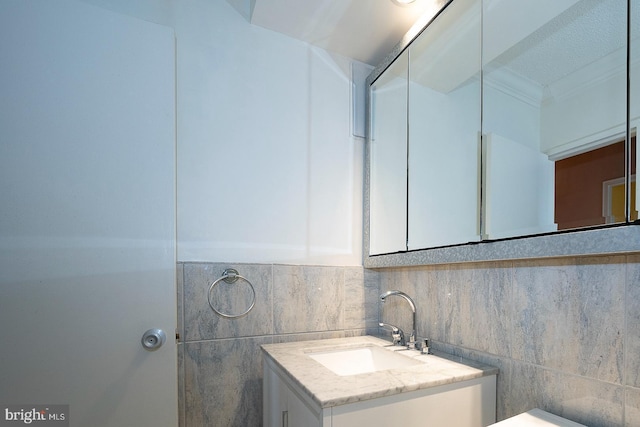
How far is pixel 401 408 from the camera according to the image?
978 millimetres

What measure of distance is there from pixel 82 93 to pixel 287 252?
101 centimetres

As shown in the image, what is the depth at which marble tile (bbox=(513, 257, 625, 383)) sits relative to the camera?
0.86 metres

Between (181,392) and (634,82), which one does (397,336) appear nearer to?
(181,392)

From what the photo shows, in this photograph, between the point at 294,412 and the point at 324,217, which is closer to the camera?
the point at 294,412

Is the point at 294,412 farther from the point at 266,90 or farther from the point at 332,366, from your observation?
the point at 266,90

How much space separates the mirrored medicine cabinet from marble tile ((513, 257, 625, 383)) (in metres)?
0.13

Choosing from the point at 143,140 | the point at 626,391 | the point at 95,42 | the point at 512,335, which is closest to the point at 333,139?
the point at 143,140

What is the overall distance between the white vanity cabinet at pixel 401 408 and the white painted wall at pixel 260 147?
0.61 meters

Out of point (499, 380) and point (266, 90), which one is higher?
point (266, 90)

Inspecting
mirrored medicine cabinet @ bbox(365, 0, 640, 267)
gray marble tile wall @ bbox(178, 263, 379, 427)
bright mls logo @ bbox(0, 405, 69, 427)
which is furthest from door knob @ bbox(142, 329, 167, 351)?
mirrored medicine cabinet @ bbox(365, 0, 640, 267)

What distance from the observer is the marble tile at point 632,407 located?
0.80 meters

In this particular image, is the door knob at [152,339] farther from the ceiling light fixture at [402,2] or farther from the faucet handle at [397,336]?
the ceiling light fixture at [402,2]

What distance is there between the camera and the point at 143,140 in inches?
48.2

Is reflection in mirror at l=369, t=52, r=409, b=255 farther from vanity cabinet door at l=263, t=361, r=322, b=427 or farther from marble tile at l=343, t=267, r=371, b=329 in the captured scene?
vanity cabinet door at l=263, t=361, r=322, b=427
